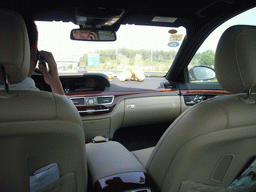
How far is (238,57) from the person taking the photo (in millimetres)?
1247

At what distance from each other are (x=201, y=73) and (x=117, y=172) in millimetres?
2910

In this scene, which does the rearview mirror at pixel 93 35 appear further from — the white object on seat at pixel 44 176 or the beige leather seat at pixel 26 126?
the white object on seat at pixel 44 176

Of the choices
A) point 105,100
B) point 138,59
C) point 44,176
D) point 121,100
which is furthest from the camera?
point 138,59

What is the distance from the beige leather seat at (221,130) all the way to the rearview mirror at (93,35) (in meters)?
2.04

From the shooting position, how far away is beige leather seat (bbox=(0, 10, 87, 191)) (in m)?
1.00

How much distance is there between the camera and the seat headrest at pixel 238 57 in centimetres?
123

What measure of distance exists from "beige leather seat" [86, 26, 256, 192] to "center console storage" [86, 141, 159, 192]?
0.24ft

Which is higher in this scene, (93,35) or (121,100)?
(93,35)

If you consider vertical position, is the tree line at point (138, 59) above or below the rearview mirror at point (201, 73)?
above

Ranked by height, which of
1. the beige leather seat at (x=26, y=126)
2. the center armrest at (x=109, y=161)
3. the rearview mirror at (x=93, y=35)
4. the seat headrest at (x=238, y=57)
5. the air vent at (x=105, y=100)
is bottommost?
the center armrest at (x=109, y=161)

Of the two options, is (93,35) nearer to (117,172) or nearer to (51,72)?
(51,72)

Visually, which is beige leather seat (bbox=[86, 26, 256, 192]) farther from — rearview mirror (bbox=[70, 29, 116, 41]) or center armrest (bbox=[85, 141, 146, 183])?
rearview mirror (bbox=[70, 29, 116, 41])

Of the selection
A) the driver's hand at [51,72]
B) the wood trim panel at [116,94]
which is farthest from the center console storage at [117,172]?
the wood trim panel at [116,94]

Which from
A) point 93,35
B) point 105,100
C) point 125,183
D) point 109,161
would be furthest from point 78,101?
point 125,183
